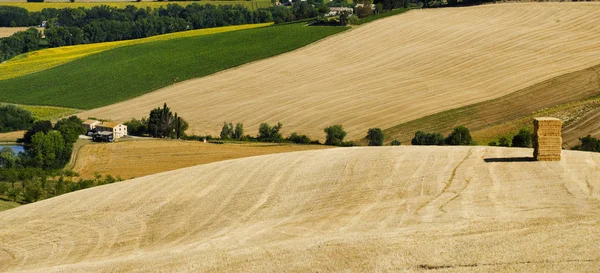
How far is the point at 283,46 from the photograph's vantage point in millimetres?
138875

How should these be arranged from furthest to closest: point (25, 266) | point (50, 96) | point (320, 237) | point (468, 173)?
point (50, 96) → point (468, 173) → point (25, 266) → point (320, 237)

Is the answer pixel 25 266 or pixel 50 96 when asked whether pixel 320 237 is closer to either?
pixel 25 266

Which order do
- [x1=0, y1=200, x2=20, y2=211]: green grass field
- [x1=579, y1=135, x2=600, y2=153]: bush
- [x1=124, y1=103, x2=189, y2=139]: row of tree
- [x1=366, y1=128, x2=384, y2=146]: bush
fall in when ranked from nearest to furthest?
1. [x1=0, y1=200, x2=20, y2=211]: green grass field
2. [x1=579, y1=135, x2=600, y2=153]: bush
3. [x1=366, y1=128, x2=384, y2=146]: bush
4. [x1=124, y1=103, x2=189, y2=139]: row of tree

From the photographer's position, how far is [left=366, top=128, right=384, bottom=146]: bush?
8562cm

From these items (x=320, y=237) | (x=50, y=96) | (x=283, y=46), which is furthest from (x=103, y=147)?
(x=320, y=237)

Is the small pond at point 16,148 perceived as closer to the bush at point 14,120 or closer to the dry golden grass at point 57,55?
the bush at point 14,120

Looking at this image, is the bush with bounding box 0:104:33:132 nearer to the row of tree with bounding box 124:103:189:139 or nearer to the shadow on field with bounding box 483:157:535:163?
the row of tree with bounding box 124:103:189:139

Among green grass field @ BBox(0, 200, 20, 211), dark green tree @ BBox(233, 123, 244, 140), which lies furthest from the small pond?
green grass field @ BBox(0, 200, 20, 211)

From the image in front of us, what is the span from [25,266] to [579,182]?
20.1 meters

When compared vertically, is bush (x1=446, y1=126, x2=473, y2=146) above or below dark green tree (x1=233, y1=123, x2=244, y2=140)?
below

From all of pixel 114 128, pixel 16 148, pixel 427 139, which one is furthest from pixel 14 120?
pixel 427 139

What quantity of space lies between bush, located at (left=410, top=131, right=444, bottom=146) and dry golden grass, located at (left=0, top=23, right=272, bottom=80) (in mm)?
83031

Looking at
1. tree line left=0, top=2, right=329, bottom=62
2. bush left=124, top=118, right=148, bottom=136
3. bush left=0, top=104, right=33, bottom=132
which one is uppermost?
tree line left=0, top=2, right=329, bottom=62

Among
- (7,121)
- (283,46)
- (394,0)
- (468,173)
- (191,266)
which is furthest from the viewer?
(394,0)
